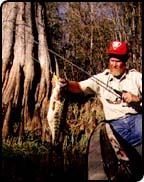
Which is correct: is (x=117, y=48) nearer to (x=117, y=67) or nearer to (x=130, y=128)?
(x=117, y=67)

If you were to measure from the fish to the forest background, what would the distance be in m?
0.04

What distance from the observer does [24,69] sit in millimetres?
3213

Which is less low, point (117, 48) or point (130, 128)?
point (117, 48)

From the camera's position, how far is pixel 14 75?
3.21 meters

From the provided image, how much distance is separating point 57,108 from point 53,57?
340mm

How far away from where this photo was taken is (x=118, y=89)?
3188 millimetres

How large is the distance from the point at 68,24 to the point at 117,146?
0.87 metres

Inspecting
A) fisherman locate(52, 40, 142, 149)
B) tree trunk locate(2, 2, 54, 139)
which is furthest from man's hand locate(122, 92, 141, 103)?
tree trunk locate(2, 2, 54, 139)

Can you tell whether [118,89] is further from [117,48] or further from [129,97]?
[117,48]

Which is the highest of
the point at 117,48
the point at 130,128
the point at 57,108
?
the point at 117,48

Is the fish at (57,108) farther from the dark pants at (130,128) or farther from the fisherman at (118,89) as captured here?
the dark pants at (130,128)

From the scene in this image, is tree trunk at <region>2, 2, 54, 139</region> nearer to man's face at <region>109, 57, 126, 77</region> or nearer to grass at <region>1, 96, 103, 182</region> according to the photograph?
grass at <region>1, 96, 103, 182</region>

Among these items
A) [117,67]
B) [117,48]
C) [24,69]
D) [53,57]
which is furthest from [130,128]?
[24,69]

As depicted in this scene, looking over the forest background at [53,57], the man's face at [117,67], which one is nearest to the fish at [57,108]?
the forest background at [53,57]
